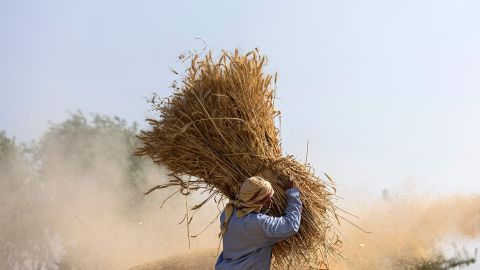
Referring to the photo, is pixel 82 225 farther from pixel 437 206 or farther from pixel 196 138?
pixel 196 138

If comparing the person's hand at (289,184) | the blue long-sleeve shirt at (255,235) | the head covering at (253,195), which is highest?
the person's hand at (289,184)

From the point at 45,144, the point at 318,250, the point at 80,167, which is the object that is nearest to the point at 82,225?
the point at 80,167

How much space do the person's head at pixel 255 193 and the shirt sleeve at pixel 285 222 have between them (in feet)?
0.33

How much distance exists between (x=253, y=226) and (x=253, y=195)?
0.67 feet

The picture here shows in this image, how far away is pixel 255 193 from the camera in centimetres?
433

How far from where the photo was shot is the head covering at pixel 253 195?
4328mm

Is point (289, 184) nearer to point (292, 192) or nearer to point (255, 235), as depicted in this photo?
point (292, 192)

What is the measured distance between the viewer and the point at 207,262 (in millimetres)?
10445

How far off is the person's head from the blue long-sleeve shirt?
0.28ft

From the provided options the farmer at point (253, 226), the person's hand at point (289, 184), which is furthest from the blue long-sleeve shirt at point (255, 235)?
the person's hand at point (289, 184)

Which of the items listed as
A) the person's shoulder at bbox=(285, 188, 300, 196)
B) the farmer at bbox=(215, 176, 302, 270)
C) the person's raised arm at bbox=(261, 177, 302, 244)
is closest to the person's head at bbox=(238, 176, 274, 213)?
the farmer at bbox=(215, 176, 302, 270)

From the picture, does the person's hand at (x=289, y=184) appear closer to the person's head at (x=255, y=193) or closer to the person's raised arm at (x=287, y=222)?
the person's raised arm at (x=287, y=222)

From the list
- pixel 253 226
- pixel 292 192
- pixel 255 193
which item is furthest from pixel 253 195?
pixel 292 192

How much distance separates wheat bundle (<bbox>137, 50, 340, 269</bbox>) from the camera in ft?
15.5
